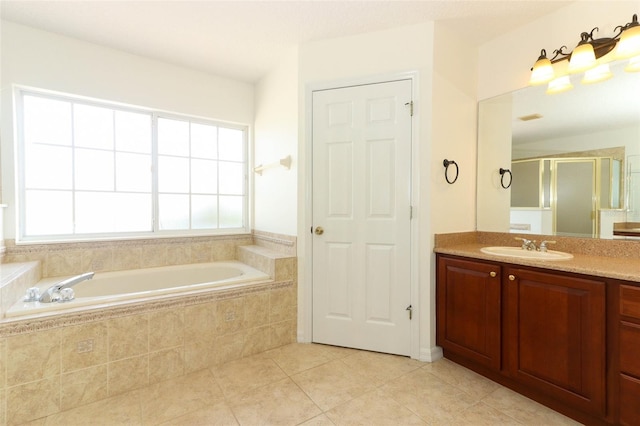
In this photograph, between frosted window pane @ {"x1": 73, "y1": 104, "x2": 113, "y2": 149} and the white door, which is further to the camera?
frosted window pane @ {"x1": 73, "y1": 104, "x2": 113, "y2": 149}

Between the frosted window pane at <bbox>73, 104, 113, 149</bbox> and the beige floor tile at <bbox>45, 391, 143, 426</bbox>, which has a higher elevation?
the frosted window pane at <bbox>73, 104, 113, 149</bbox>

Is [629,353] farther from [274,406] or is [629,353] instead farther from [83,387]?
[83,387]

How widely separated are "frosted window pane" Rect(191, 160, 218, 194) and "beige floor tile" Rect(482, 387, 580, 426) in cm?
289

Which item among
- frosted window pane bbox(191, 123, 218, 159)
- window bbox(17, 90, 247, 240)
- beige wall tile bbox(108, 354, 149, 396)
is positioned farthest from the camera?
frosted window pane bbox(191, 123, 218, 159)

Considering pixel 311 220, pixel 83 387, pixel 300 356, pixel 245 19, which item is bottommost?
pixel 300 356

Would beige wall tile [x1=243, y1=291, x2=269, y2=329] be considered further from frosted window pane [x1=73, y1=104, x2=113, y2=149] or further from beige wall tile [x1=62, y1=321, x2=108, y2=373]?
frosted window pane [x1=73, y1=104, x2=113, y2=149]

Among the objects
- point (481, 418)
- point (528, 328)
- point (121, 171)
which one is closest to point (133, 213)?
point (121, 171)

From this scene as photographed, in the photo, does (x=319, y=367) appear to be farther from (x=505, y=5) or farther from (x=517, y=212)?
(x=505, y=5)

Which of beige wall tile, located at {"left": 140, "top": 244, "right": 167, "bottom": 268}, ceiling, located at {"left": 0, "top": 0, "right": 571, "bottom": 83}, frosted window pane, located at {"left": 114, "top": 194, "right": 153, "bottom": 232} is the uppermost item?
ceiling, located at {"left": 0, "top": 0, "right": 571, "bottom": 83}

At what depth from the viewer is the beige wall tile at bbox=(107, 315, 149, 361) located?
5.71 feet

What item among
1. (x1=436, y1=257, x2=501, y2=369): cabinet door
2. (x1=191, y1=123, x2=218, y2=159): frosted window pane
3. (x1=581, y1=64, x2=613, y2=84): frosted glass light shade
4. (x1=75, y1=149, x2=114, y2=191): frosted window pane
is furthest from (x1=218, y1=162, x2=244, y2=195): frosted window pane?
(x1=581, y1=64, x2=613, y2=84): frosted glass light shade

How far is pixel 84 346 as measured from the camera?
5.46 ft

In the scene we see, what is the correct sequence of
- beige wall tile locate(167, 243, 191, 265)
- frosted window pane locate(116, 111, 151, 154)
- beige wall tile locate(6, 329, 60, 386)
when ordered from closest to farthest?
1. beige wall tile locate(6, 329, 60, 386)
2. frosted window pane locate(116, 111, 151, 154)
3. beige wall tile locate(167, 243, 191, 265)

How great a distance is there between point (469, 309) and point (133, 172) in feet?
9.83
